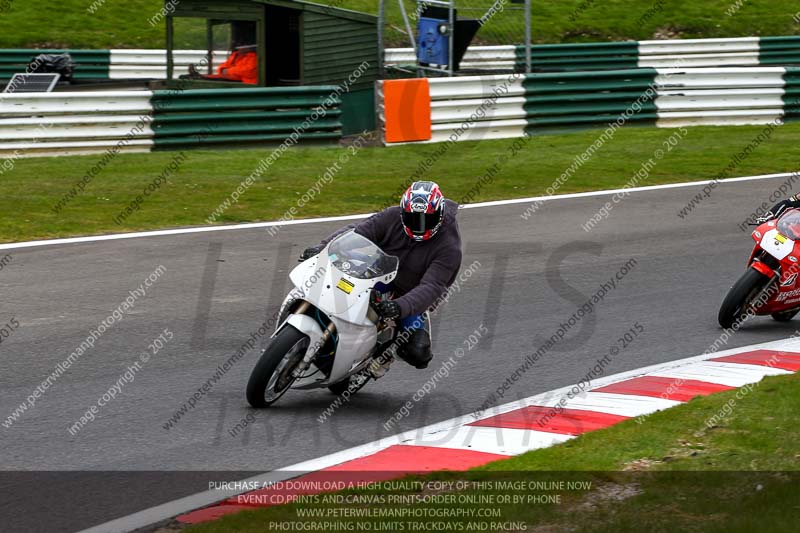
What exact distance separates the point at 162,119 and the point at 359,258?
10.9 m

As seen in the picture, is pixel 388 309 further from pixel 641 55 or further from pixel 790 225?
pixel 641 55

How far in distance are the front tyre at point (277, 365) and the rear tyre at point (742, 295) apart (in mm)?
4486

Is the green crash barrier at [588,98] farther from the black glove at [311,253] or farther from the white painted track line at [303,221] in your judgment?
the black glove at [311,253]

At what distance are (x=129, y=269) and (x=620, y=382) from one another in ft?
17.7

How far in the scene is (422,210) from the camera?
7.72 metres

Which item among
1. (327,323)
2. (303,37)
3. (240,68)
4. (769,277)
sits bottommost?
(769,277)

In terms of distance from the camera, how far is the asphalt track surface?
21.6 feet

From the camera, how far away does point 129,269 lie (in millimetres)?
11375

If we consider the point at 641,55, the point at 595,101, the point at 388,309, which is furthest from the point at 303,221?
the point at 641,55

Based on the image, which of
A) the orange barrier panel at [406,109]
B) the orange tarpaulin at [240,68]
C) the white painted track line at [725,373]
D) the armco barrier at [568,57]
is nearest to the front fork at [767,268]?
the white painted track line at [725,373]

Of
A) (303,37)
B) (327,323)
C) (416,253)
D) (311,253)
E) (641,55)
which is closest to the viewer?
(327,323)

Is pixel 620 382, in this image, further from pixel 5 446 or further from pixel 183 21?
pixel 183 21

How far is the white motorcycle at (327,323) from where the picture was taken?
7.39 metres

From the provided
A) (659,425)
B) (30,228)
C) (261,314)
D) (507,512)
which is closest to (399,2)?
(30,228)
